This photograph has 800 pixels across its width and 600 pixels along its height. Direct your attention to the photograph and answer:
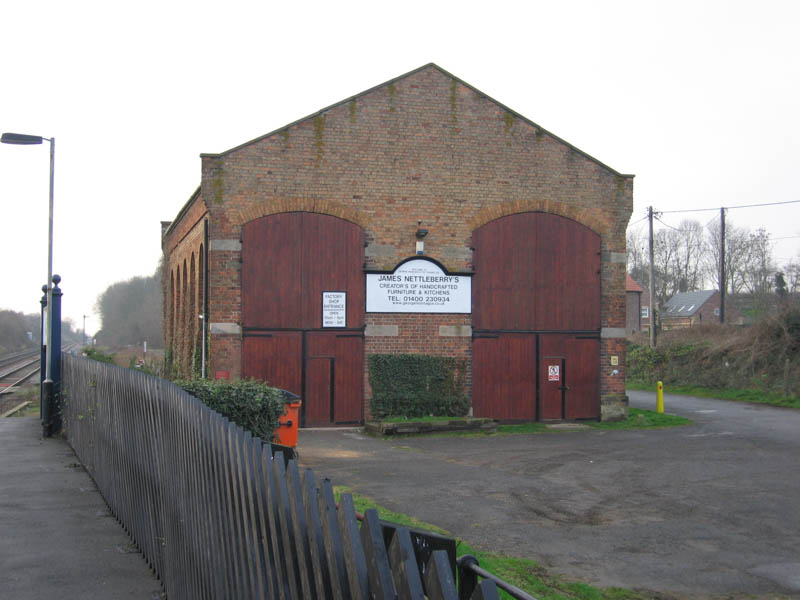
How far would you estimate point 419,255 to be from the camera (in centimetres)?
1866

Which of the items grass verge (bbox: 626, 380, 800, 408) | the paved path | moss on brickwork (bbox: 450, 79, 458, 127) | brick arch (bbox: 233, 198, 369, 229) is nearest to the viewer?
the paved path

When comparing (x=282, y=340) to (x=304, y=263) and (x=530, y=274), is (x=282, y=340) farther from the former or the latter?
(x=530, y=274)

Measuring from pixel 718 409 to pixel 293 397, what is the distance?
16.4 metres

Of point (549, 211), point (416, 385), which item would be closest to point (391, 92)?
point (549, 211)

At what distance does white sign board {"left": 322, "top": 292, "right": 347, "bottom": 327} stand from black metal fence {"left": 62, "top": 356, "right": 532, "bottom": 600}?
384 inches

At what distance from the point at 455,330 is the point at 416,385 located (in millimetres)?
1641

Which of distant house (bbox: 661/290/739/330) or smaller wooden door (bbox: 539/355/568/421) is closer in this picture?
smaller wooden door (bbox: 539/355/568/421)

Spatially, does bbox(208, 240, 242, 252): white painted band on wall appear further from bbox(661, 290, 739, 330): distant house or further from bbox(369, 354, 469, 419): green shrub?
bbox(661, 290, 739, 330): distant house

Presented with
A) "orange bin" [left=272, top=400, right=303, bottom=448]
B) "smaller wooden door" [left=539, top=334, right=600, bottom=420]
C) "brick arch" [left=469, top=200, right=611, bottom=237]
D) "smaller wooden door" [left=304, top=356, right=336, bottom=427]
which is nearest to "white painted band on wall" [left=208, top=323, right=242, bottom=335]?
"smaller wooden door" [left=304, top=356, right=336, bottom=427]

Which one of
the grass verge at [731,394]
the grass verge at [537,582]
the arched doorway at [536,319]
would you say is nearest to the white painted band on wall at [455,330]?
the arched doorway at [536,319]

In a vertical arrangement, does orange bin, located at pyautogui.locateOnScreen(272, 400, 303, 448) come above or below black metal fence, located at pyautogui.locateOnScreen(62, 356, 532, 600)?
below

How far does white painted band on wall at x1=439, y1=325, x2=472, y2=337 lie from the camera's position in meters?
18.8

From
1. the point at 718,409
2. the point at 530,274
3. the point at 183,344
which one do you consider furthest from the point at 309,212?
the point at 718,409

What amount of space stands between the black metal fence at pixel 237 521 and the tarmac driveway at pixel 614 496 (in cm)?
331
